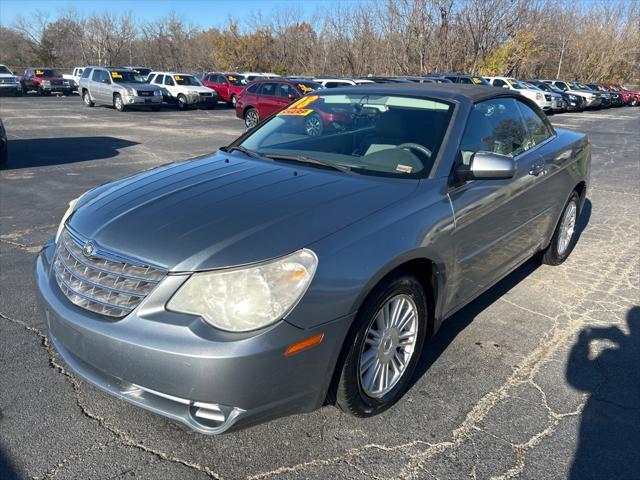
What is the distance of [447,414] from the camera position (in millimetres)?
2768

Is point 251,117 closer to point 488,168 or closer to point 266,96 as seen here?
point 266,96

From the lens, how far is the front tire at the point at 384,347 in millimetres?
2451

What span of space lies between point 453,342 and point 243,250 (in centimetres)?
192

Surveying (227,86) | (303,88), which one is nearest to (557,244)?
(303,88)

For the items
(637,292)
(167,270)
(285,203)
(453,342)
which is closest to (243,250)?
(167,270)

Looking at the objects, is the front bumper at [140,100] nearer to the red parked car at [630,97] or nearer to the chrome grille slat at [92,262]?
the chrome grille slat at [92,262]

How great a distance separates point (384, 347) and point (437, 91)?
1.92 meters

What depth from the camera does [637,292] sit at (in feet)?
14.6

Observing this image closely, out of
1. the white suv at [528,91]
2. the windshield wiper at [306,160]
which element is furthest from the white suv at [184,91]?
the windshield wiper at [306,160]

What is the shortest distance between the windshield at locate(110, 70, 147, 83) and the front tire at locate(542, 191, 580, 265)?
21989 millimetres

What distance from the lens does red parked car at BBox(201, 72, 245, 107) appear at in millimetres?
27250

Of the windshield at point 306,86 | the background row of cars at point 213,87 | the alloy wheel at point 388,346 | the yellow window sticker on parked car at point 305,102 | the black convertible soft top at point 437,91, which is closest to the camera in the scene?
the alloy wheel at point 388,346

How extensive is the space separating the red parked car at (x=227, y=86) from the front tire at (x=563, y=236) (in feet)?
78.4

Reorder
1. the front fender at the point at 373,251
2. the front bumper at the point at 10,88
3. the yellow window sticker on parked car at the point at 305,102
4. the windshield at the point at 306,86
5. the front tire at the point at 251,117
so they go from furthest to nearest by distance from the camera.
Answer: the front bumper at the point at 10,88
the windshield at the point at 306,86
the front tire at the point at 251,117
the yellow window sticker on parked car at the point at 305,102
the front fender at the point at 373,251
